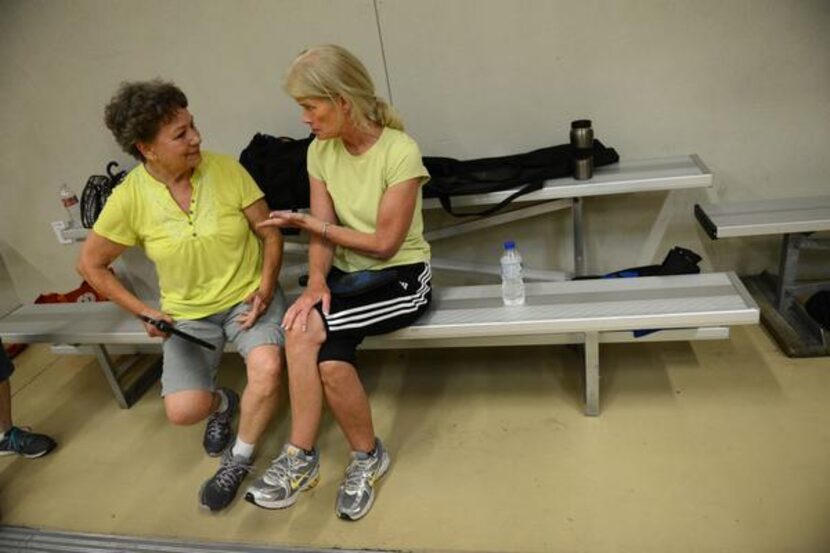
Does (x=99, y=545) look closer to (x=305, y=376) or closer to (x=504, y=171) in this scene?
(x=305, y=376)

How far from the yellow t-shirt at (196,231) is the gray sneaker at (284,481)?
1.84 feet

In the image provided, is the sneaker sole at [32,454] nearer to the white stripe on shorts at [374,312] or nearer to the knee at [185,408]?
the knee at [185,408]

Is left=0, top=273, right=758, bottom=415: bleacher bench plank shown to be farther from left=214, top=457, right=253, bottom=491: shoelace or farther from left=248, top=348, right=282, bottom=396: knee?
left=214, top=457, right=253, bottom=491: shoelace

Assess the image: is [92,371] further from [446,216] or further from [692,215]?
[692,215]

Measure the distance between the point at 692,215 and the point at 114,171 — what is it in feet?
8.88

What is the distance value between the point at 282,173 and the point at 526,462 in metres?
1.39

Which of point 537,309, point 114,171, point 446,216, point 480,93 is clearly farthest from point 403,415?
point 114,171

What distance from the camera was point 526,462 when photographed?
1.89 metres

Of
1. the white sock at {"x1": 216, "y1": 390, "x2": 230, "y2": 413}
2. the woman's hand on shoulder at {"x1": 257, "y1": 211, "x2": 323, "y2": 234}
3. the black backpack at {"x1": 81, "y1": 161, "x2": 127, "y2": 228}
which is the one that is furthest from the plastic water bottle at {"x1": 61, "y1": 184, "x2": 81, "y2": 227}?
the woman's hand on shoulder at {"x1": 257, "y1": 211, "x2": 323, "y2": 234}

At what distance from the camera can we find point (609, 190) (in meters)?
2.18

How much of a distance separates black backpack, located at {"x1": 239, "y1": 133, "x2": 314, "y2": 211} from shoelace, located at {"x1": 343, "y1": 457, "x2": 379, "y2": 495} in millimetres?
1013

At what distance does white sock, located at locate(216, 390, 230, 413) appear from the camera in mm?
2250

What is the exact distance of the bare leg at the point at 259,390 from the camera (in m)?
1.88

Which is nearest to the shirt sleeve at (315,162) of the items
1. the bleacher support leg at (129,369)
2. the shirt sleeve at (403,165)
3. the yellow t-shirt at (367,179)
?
the yellow t-shirt at (367,179)
